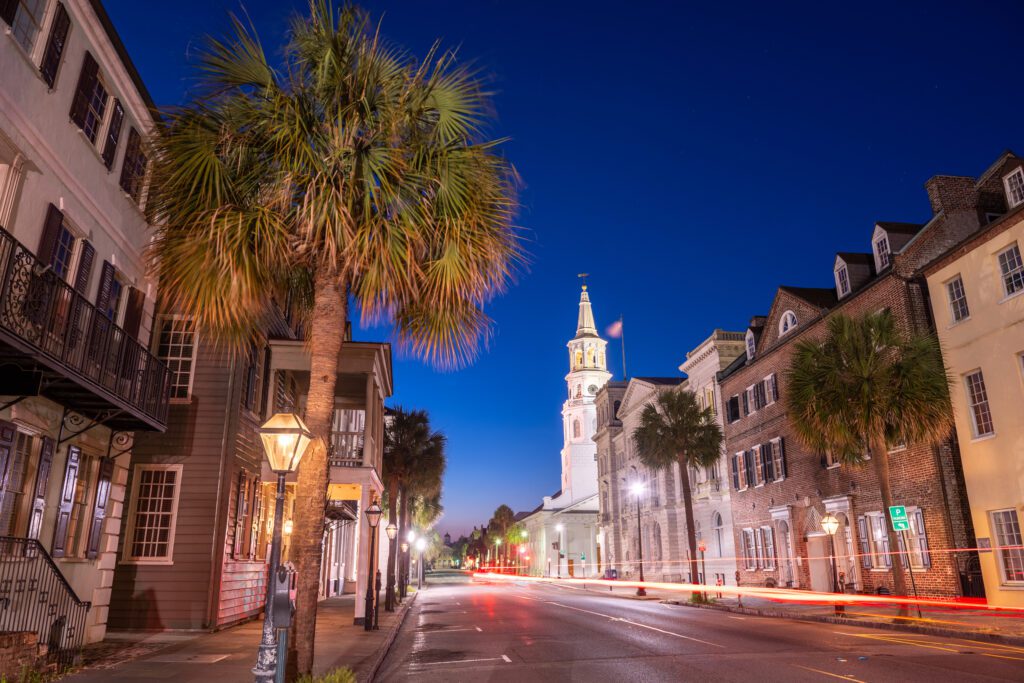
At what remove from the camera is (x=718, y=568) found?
146ft

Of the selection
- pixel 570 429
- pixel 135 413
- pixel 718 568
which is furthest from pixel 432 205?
pixel 570 429

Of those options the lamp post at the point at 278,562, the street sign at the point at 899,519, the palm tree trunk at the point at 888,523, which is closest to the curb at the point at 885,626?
the palm tree trunk at the point at 888,523

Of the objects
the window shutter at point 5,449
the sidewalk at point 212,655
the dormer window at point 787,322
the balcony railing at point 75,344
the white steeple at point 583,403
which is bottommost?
the sidewalk at point 212,655

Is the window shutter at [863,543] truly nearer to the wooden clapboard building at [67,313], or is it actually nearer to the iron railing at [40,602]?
the wooden clapboard building at [67,313]

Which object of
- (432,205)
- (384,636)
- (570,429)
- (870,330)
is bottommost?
(384,636)

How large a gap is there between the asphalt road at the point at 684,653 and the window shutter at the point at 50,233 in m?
8.42

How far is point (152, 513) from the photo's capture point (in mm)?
17297

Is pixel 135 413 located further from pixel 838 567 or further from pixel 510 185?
pixel 838 567

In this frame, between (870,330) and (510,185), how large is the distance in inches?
627

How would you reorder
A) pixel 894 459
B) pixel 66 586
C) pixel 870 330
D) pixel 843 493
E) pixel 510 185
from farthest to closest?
pixel 843 493 < pixel 894 459 < pixel 870 330 < pixel 66 586 < pixel 510 185

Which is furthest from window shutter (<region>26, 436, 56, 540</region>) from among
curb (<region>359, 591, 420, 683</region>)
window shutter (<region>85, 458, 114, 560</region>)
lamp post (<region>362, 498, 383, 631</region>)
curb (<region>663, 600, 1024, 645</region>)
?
curb (<region>663, 600, 1024, 645</region>)

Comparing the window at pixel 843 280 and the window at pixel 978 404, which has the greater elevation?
the window at pixel 843 280

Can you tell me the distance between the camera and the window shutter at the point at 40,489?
1112 cm

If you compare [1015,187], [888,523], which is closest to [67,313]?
[888,523]
